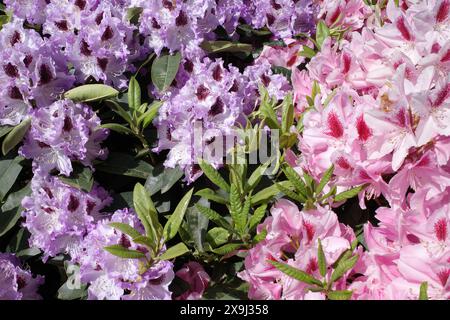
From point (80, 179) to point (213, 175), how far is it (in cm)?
34

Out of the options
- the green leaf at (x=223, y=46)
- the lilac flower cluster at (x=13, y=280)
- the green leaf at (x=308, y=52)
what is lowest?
the lilac flower cluster at (x=13, y=280)

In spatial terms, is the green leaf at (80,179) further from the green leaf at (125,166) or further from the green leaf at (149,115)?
the green leaf at (149,115)

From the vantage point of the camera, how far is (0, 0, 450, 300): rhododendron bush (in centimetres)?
122

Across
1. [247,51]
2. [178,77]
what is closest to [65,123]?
[178,77]

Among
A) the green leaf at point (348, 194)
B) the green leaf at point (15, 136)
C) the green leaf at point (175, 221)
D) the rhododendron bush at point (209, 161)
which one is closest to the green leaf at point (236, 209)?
the rhododendron bush at point (209, 161)

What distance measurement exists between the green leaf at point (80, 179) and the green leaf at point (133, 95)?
0.70 ft

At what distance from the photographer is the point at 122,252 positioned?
125 cm

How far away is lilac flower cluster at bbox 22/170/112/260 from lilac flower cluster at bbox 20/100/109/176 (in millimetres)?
44

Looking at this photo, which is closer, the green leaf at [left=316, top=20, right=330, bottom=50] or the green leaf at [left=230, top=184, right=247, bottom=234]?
the green leaf at [left=230, top=184, right=247, bottom=234]

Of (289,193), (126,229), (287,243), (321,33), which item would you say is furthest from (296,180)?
(321,33)

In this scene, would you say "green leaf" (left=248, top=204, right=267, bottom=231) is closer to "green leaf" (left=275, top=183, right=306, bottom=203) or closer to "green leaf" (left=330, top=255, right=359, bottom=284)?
"green leaf" (left=275, top=183, right=306, bottom=203)

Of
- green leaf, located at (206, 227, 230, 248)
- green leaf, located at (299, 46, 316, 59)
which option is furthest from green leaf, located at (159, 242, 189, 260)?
green leaf, located at (299, 46, 316, 59)

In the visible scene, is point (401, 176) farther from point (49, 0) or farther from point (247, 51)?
point (49, 0)

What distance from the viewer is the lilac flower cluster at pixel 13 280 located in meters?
1.45
